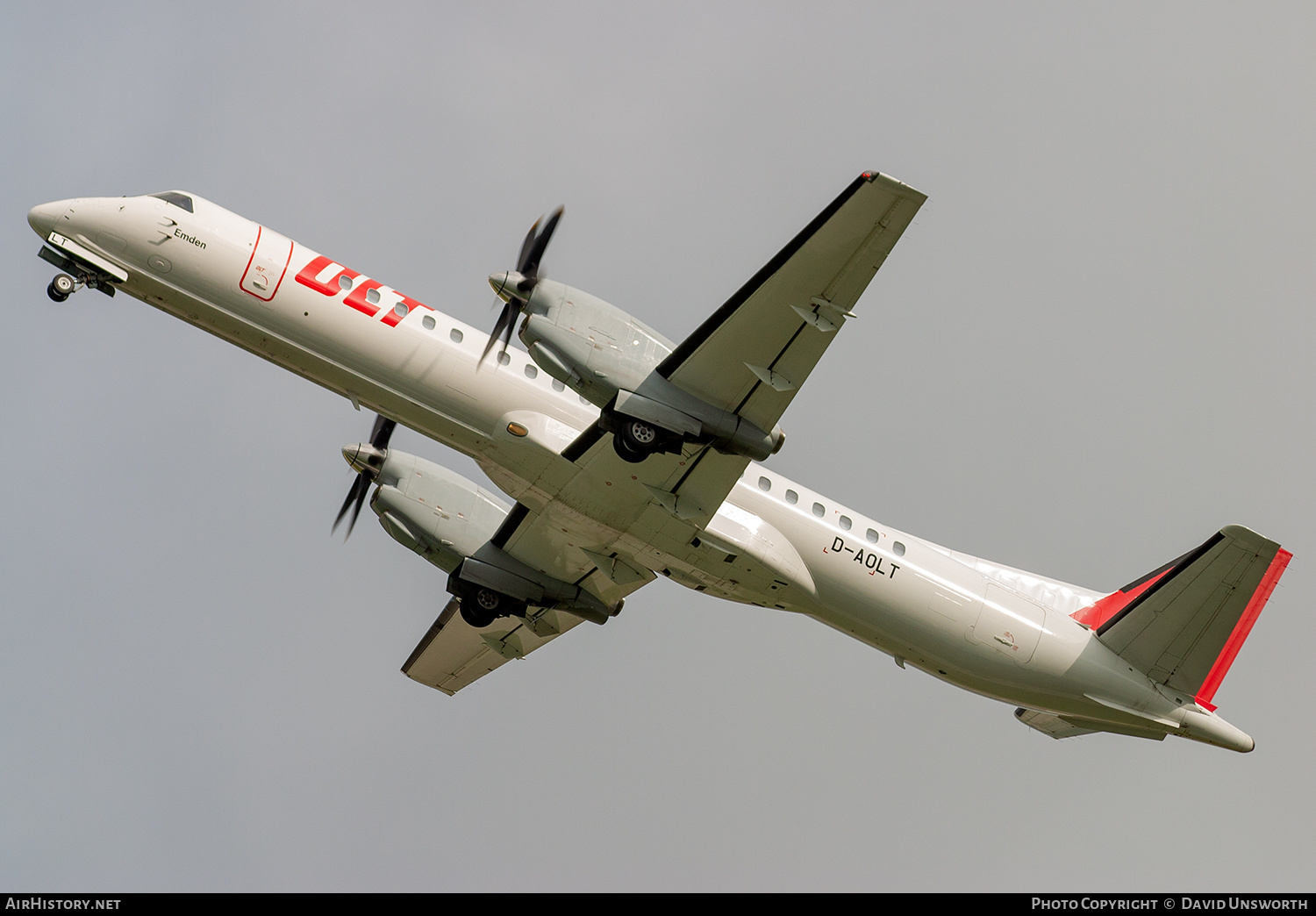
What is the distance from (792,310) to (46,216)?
13064 millimetres

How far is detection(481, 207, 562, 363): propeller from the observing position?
19422 mm

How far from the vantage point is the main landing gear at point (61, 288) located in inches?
813

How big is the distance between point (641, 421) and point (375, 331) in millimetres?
4969

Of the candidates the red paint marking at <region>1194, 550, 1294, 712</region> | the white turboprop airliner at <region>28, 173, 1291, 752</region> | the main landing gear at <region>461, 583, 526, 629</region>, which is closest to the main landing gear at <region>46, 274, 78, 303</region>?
the white turboprop airliner at <region>28, 173, 1291, 752</region>

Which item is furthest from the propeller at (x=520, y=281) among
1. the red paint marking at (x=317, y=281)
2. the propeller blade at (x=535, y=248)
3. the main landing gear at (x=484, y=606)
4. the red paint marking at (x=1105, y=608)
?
the red paint marking at (x=1105, y=608)

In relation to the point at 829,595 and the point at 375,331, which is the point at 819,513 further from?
the point at 375,331

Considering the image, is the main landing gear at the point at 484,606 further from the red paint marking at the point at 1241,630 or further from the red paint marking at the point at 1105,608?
the red paint marking at the point at 1241,630

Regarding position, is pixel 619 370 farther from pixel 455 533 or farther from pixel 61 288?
pixel 61 288

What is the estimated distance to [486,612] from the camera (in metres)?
25.0

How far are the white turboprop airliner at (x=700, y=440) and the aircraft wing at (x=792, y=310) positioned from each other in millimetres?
32

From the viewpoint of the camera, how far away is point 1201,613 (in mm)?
22000

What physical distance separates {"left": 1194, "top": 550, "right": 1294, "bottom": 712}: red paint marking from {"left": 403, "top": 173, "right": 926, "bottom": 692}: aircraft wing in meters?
7.95

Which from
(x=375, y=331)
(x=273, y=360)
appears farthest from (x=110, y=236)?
(x=375, y=331)

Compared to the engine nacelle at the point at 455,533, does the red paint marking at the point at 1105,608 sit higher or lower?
higher
